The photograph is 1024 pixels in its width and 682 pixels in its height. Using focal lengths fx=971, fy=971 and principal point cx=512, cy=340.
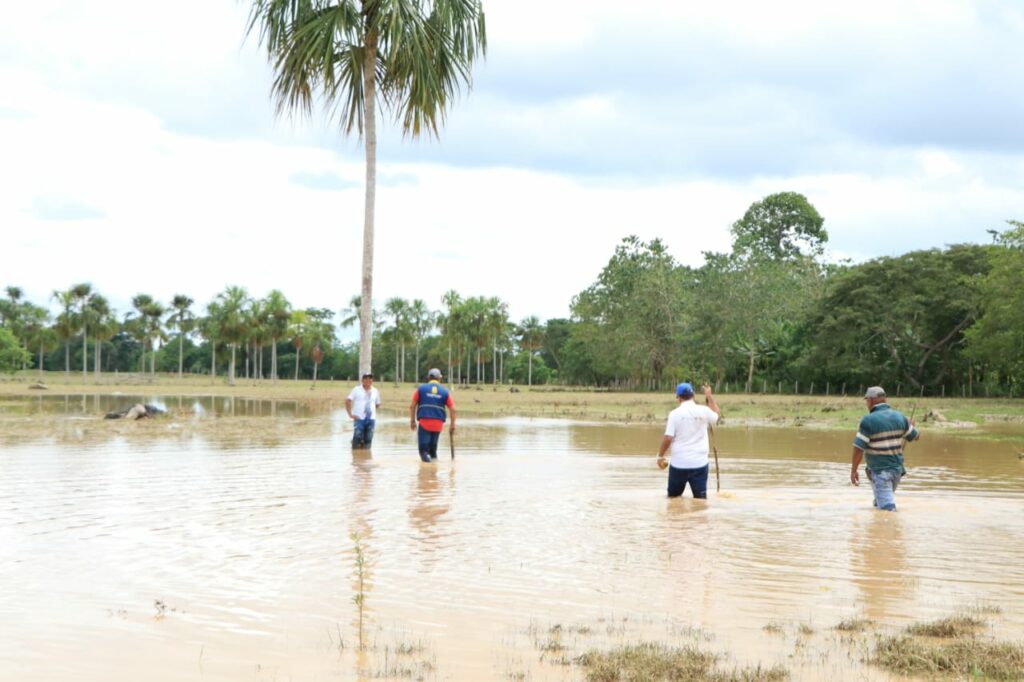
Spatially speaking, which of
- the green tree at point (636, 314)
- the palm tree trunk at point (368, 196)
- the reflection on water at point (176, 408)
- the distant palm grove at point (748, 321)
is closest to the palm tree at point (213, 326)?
the distant palm grove at point (748, 321)

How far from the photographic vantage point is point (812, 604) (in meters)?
6.86

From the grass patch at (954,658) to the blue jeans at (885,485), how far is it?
573cm

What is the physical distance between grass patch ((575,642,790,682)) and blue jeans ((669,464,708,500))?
6.28 m

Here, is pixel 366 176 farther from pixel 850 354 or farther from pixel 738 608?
pixel 850 354

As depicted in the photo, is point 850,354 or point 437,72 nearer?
point 437,72

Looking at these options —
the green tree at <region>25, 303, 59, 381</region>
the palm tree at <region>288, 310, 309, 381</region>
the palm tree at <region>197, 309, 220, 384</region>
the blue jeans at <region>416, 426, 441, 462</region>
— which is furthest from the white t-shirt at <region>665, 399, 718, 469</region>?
the green tree at <region>25, 303, 59, 381</region>

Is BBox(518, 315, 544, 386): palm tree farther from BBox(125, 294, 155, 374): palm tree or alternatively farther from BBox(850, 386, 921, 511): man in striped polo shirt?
BBox(850, 386, 921, 511): man in striped polo shirt

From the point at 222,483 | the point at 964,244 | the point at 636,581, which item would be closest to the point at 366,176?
the point at 222,483

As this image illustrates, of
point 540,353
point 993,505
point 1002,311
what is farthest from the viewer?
point 540,353

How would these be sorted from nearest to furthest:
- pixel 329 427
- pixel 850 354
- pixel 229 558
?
pixel 229 558, pixel 329 427, pixel 850 354

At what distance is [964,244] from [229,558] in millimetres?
64802

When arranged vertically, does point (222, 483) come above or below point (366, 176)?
below

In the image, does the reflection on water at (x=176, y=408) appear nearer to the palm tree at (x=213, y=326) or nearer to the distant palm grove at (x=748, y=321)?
the distant palm grove at (x=748, y=321)

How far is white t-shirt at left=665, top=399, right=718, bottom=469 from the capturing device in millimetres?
11461
